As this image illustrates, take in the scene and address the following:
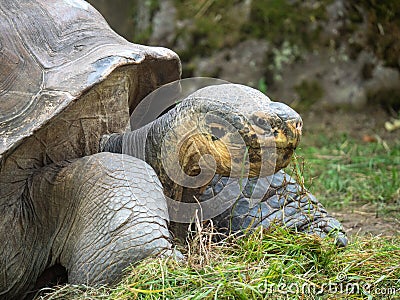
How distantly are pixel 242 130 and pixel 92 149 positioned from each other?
89 centimetres

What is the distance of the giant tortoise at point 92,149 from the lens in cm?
261

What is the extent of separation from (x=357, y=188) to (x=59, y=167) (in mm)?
2673

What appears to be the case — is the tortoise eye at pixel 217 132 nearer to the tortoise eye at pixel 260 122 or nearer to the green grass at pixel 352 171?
the tortoise eye at pixel 260 122

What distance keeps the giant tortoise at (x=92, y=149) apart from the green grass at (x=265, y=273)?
118 mm

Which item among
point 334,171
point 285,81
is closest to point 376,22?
point 285,81

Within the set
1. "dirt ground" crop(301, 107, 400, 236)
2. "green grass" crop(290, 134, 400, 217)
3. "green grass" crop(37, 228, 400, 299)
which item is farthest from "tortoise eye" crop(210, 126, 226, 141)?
"dirt ground" crop(301, 107, 400, 236)

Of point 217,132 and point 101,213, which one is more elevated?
point 217,132

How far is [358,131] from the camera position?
705cm

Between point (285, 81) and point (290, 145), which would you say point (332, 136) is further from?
point (290, 145)

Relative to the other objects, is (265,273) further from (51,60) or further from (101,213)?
(51,60)

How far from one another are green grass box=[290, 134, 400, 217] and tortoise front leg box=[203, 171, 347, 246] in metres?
0.48

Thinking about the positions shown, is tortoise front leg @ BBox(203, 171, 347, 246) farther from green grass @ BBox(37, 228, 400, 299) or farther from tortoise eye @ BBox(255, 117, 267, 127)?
tortoise eye @ BBox(255, 117, 267, 127)

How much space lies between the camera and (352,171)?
5348 mm

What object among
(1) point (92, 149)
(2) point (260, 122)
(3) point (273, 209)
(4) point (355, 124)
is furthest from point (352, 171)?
(2) point (260, 122)
